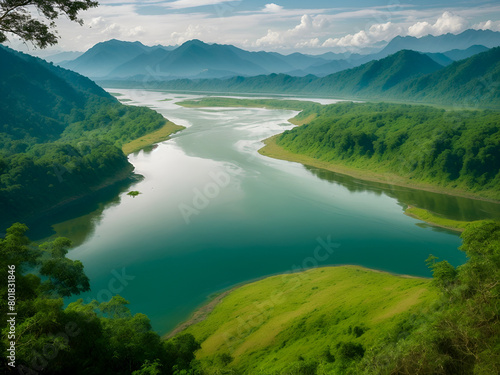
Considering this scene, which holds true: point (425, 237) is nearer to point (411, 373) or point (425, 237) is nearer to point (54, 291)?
point (411, 373)

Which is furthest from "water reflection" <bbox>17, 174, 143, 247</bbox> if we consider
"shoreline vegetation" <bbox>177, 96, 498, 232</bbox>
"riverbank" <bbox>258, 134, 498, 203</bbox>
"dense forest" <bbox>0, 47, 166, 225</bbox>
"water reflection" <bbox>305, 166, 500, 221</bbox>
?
"shoreline vegetation" <bbox>177, 96, 498, 232</bbox>

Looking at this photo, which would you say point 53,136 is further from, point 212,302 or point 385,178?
point 212,302

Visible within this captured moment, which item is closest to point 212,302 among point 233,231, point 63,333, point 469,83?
point 233,231

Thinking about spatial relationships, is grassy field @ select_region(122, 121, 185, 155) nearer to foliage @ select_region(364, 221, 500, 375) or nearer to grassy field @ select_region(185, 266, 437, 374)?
grassy field @ select_region(185, 266, 437, 374)

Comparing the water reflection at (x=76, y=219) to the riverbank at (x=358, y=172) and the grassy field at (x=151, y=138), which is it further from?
the riverbank at (x=358, y=172)

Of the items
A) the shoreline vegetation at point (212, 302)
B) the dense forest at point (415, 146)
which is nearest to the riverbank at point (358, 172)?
the dense forest at point (415, 146)

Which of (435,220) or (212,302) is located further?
(435,220)
